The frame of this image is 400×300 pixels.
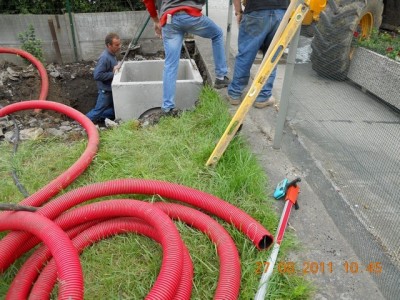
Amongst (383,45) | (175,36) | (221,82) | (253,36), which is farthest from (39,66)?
(383,45)

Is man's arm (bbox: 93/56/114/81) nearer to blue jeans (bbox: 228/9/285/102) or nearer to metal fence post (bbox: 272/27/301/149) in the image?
blue jeans (bbox: 228/9/285/102)

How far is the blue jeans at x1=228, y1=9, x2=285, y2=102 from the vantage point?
3141mm

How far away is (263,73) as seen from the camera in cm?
241

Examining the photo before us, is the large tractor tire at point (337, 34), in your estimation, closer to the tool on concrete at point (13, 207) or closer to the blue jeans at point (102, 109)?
the tool on concrete at point (13, 207)

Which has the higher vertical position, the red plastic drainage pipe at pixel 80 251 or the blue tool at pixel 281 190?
the blue tool at pixel 281 190

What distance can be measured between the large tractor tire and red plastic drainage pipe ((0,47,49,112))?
4138 mm

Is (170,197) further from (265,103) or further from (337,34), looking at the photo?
(337,34)

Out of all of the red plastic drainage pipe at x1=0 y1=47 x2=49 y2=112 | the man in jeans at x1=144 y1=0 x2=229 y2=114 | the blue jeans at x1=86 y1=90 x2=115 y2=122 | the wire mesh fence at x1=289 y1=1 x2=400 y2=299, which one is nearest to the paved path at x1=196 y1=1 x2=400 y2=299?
the wire mesh fence at x1=289 y1=1 x2=400 y2=299

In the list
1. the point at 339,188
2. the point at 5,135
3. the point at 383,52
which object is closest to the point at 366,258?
the point at 339,188

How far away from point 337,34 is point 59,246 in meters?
3.55

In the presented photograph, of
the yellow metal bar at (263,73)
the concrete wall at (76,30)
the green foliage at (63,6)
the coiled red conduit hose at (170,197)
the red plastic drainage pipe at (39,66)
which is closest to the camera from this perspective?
the coiled red conduit hose at (170,197)

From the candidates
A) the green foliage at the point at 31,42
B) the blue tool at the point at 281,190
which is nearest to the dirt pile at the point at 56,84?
the green foliage at the point at 31,42

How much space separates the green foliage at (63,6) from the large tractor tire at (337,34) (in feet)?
14.3

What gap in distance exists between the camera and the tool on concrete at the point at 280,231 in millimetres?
1701
